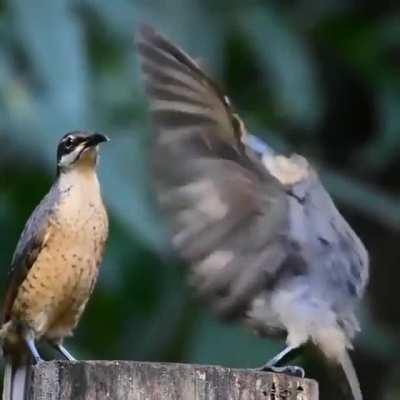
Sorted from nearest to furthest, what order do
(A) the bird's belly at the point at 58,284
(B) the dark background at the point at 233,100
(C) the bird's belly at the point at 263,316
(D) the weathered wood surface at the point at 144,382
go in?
(D) the weathered wood surface at the point at 144,382 → (C) the bird's belly at the point at 263,316 → (A) the bird's belly at the point at 58,284 → (B) the dark background at the point at 233,100

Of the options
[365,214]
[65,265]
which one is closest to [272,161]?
[65,265]

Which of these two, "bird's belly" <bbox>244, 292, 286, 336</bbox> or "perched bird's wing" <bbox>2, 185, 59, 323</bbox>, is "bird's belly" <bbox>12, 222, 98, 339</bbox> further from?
"bird's belly" <bbox>244, 292, 286, 336</bbox>

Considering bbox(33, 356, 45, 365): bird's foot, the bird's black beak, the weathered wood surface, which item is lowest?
bbox(33, 356, 45, 365): bird's foot

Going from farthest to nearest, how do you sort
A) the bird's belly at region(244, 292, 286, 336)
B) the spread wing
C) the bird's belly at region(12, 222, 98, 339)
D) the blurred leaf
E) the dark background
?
1. the blurred leaf
2. the dark background
3. the bird's belly at region(12, 222, 98, 339)
4. the bird's belly at region(244, 292, 286, 336)
5. the spread wing

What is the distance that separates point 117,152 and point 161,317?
1.13 meters

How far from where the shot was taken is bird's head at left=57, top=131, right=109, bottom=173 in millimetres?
5266

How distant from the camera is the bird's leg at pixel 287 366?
171 inches

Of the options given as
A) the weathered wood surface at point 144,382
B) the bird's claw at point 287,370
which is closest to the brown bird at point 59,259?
the bird's claw at point 287,370

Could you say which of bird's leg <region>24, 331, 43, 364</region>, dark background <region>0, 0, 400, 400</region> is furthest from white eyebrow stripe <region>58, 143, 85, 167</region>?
dark background <region>0, 0, 400, 400</region>

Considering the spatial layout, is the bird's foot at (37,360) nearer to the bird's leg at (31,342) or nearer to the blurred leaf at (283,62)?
the bird's leg at (31,342)

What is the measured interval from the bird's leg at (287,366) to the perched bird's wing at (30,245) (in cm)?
82

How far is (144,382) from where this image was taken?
13.1 ft

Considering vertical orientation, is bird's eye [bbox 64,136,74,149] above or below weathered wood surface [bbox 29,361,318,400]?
above

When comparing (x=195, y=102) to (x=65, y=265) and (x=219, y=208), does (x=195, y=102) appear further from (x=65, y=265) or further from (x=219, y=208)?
(x=65, y=265)
